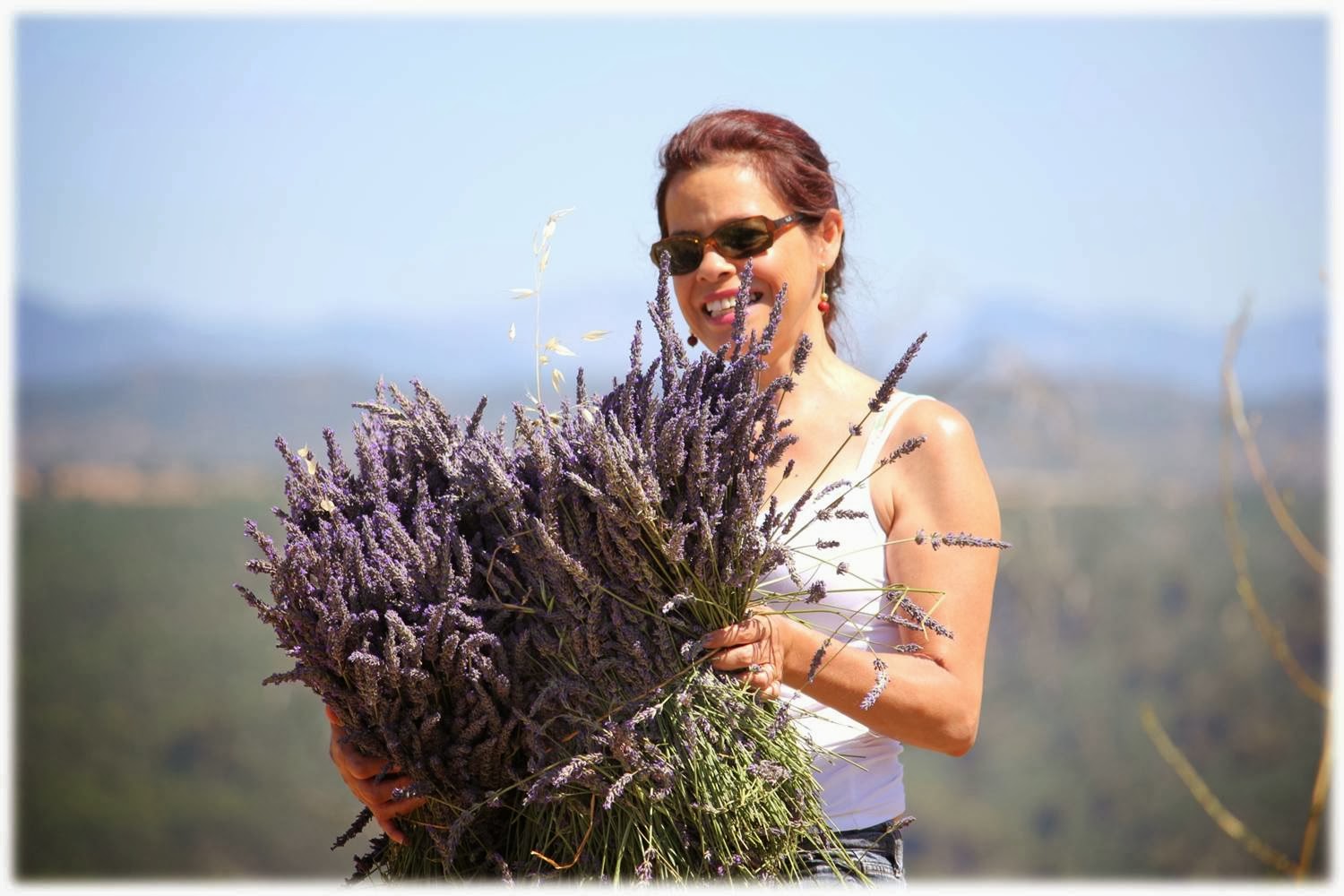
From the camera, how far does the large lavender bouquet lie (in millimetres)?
1279

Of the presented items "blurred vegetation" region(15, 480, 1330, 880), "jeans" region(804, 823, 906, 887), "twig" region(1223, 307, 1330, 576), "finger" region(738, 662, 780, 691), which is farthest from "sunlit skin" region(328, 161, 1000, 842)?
"blurred vegetation" region(15, 480, 1330, 880)

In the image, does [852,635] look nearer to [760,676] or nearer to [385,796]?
[760,676]

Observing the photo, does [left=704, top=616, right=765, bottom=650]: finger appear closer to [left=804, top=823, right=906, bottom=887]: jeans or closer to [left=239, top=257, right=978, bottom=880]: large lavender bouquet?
[left=239, top=257, right=978, bottom=880]: large lavender bouquet

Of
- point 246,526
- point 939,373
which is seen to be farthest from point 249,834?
point 246,526

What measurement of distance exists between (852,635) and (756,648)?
230 millimetres

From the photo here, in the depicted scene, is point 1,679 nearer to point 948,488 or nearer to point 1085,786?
point 948,488

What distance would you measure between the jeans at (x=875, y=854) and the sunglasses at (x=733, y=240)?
0.85 m

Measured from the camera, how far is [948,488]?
5.27 feet

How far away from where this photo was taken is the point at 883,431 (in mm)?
1663

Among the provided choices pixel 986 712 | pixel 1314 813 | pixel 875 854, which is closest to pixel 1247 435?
pixel 1314 813

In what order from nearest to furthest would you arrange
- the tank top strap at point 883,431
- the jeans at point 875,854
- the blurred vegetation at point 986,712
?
the jeans at point 875,854
the tank top strap at point 883,431
the blurred vegetation at point 986,712

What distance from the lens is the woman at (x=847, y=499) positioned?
1405 millimetres

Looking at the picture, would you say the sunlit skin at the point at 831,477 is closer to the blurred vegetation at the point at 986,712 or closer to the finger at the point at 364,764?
the finger at the point at 364,764

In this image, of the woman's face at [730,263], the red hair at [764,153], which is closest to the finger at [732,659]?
the woman's face at [730,263]
